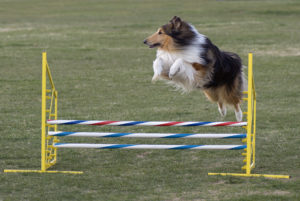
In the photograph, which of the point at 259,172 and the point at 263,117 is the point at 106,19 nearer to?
the point at 263,117

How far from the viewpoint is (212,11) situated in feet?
94.0

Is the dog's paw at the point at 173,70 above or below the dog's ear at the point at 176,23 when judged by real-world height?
below

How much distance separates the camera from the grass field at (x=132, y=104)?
19.8 ft

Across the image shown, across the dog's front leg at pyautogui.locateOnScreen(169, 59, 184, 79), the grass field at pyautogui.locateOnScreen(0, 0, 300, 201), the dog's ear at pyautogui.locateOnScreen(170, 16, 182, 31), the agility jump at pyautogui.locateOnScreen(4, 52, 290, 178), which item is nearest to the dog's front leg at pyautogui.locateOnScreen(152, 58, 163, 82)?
the dog's front leg at pyautogui.locateOnScreen(169, 59, 184, 79)

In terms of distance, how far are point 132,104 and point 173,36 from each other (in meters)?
4.15

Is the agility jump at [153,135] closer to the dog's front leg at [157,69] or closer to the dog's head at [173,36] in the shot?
the dog's front leg at [157,69]

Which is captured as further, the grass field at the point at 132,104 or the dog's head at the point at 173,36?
the dog's head at the point at 173,36

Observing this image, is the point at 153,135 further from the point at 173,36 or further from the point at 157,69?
the point at 173,36

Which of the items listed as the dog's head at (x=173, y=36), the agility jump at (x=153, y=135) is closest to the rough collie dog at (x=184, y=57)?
the dog's head at (x=173, y=36)

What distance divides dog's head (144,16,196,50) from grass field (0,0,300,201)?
1.52 metres

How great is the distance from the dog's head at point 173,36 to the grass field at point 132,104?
4.99 ft

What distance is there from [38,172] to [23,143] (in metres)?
1.60

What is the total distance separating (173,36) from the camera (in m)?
7.12

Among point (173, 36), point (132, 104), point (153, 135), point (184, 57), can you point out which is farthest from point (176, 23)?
point (132, 104)
